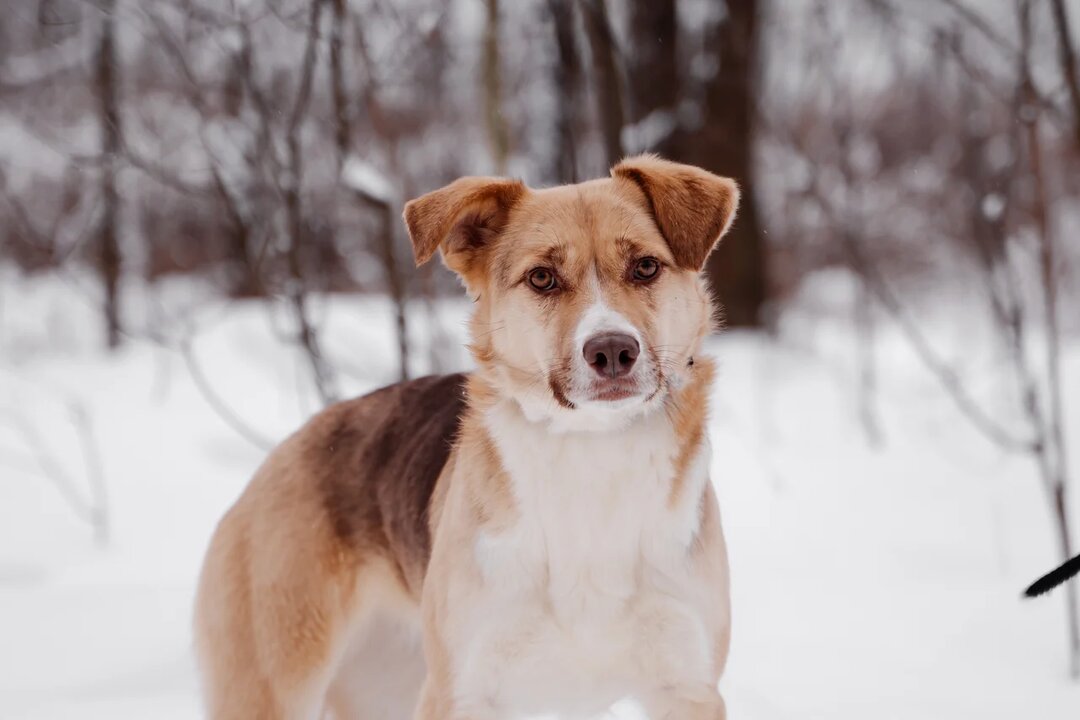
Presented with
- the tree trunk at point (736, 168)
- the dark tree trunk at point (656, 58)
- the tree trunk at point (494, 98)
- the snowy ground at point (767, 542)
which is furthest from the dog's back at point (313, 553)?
the tree trunk at point (736, 168)

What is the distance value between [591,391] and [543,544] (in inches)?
17.6

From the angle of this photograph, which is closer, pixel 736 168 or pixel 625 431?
pixel 625 431

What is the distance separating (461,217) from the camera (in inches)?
105

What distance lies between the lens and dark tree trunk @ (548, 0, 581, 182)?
205 inches

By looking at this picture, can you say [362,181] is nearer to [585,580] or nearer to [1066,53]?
[585,580]

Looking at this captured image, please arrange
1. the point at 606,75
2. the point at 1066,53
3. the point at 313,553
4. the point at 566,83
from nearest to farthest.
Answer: the point at 313,553
the point at 1066,53
the point at 606,75
the point at 566,83

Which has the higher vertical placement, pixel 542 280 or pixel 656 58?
pixel 656 58

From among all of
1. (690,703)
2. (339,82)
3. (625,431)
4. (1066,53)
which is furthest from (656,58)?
(690,703)

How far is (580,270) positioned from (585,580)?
0.78 meters

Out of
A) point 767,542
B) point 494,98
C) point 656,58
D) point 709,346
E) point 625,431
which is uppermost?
point 656,58

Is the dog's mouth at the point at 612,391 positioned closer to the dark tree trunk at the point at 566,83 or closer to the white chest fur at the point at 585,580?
the white chest fur at the point at 585,580

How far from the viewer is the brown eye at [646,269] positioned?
2.53 m

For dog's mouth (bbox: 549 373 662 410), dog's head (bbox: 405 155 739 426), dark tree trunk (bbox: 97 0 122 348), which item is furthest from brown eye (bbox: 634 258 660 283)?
dark tree trunk (bbox: 97 0 122 348)

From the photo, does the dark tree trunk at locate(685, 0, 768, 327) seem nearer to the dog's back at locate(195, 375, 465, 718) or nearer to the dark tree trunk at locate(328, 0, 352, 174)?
the dark tree trunk at locate(328, 0, 352, 174)
